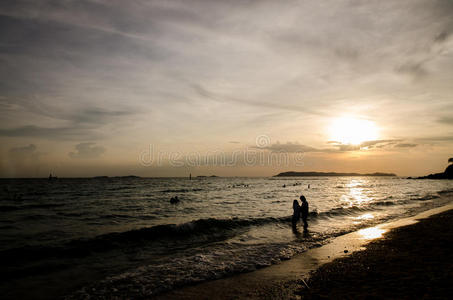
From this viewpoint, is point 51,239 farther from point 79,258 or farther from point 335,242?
point 335,242

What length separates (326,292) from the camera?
6.57 metres

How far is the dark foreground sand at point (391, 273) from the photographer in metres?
6.27

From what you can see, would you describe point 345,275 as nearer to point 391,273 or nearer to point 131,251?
point 391,273

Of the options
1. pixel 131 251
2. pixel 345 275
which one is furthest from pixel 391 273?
pixel 131 251

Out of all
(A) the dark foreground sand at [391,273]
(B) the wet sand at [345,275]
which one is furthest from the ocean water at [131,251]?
(A) the dark foreground sand at [391,273]

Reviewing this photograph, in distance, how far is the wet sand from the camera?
665 cm

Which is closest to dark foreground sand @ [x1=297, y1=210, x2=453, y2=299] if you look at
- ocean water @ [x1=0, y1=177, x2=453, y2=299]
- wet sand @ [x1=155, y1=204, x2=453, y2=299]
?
wet sand @ [x1=155, y1=204, x2=453, y2=299]

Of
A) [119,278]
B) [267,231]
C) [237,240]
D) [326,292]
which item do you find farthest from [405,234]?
[119,278]

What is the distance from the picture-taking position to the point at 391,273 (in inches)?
302

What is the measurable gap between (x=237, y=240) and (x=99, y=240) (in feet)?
24.8

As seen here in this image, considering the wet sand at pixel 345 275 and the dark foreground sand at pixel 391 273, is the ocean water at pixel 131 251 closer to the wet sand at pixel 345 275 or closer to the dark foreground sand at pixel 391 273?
the wet sand at pixel 345 275

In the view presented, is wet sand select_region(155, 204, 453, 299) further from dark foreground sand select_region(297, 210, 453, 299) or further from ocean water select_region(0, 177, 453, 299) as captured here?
ocean water select_region(0, 177, 453, 299)

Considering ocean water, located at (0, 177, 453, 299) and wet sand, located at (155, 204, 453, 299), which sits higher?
wet sand, located at (155, 204, 453, 299)

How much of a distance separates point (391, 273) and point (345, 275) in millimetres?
1373
